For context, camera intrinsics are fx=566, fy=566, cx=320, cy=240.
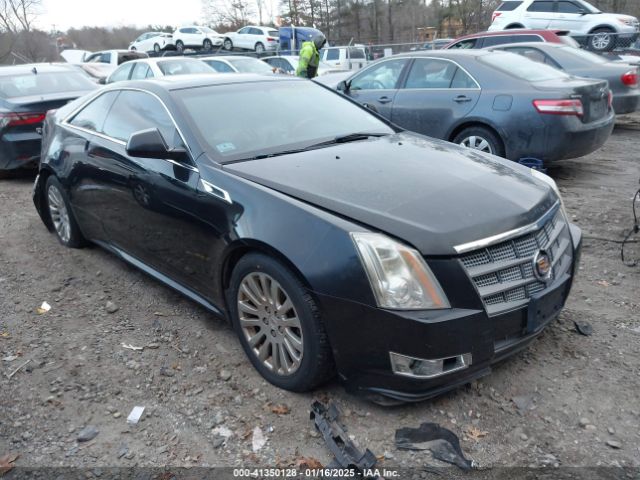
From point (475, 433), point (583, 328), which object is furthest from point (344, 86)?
point (475, 433)

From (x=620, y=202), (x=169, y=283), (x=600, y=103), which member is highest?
(x=600, y=103)

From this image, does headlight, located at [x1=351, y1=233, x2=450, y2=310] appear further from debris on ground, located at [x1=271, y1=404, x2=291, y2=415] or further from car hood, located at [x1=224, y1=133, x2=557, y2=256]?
debris on ground, located at [x1=271, y1=404, x2=291, y2=415]

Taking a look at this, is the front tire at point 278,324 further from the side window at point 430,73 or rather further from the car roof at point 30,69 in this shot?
the car roof at point 30,69

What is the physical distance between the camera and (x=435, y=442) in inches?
99.7

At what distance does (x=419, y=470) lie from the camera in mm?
2396

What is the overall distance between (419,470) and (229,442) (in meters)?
0.87

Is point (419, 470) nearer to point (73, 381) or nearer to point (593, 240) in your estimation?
point (73, 381)

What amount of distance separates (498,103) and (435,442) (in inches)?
192

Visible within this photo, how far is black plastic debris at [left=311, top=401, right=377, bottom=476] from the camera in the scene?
2410 mm

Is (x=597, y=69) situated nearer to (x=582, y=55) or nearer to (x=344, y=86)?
(x=582, y=55)

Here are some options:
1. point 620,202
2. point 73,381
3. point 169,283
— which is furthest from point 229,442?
point 620,202

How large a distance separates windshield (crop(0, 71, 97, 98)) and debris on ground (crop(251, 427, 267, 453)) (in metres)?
6.92

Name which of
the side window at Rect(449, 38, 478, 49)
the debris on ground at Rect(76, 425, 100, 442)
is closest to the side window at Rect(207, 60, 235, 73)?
the side window at Rect(449, 38, 478, 49)

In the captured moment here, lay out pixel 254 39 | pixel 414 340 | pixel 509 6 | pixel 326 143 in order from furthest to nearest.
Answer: pixel 254 39 → pixel 509 6 → pixel 326 143 → pixel 414 340
